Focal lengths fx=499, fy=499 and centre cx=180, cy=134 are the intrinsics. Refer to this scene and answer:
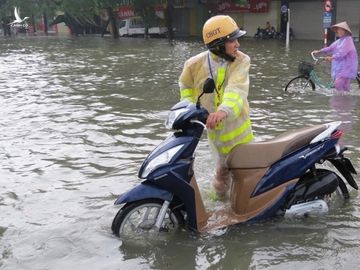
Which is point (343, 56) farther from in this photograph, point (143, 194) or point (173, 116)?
point (143, 194)

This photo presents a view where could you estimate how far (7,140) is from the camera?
24.0 feet

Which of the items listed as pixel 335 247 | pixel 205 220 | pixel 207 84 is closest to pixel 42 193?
pixel 205 220

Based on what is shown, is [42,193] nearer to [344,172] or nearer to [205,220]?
[205,220]

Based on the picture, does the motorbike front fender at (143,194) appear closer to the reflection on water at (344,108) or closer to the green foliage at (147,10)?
the reflection on water at (344,108)

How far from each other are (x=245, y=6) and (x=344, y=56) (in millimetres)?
27369

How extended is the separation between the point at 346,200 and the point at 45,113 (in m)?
6.16

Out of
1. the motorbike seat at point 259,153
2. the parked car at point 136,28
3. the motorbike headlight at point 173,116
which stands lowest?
the motorbike seat at point 259,153

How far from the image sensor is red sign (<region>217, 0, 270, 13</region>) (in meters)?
34.4

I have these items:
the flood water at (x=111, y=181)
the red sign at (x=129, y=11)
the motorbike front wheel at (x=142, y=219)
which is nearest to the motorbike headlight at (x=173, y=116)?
the motorbike front wheel at (x=142, y=219)

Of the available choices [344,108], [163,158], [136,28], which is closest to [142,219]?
→ [163,158]

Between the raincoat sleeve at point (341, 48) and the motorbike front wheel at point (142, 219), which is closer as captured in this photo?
the motorbike front wheel at point (142, 219)

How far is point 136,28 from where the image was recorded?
41.3 meters

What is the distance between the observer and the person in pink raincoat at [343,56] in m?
9.33

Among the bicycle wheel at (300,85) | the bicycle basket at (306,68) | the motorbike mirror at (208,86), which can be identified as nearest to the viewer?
the motorbike mirror at (208,86)
